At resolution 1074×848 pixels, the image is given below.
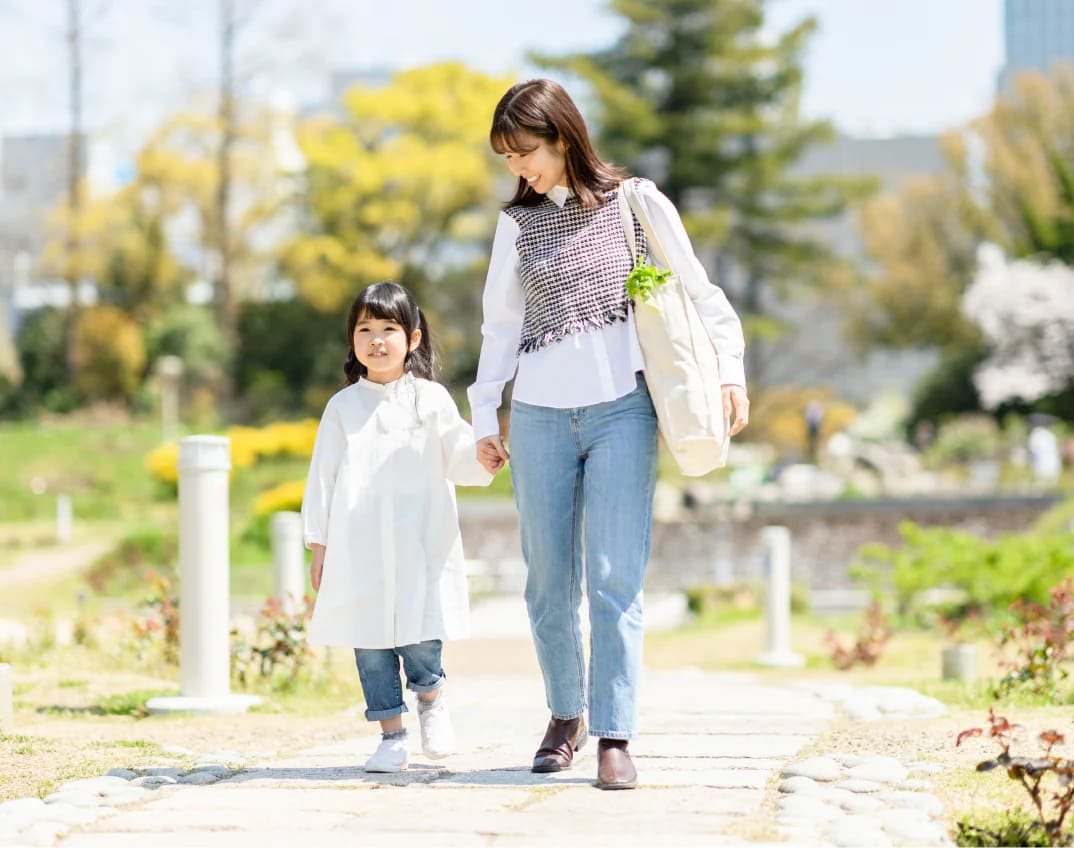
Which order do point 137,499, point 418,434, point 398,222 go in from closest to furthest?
point 418,434 < point 137,499 < point 398,222

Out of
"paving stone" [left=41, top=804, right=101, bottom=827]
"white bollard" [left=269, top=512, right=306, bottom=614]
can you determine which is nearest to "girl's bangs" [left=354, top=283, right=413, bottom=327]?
"paving stone" [left=41, top=804, right=101, bottom=827]

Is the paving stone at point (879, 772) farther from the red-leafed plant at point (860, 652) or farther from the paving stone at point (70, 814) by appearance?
the red-leafed plant at point (860, 652)

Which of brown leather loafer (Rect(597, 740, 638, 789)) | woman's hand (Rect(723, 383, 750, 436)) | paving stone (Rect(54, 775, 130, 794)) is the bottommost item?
paving stone (Rect(54, 775, 130, 794))

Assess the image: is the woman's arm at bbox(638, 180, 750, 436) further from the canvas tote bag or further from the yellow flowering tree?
the yellow flowering tree

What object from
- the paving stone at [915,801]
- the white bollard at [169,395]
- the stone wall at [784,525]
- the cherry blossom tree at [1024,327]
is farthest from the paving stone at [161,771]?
the cherry blossom tree at [1024,327]

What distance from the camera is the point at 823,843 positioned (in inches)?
128

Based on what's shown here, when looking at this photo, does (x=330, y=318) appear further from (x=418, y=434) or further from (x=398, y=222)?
(x=418, y=434)

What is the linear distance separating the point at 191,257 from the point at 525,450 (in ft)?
124

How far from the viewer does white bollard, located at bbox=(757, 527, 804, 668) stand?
35.3 feet

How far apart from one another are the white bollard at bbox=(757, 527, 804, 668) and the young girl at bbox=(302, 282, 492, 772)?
6504 mm

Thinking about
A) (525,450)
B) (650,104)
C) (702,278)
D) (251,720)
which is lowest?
Result: (251,720)

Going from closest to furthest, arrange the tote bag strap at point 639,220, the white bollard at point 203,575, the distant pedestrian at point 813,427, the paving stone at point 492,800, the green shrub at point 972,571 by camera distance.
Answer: the paving stone at point 492,800
the tote bag strap at point 639,220
the white bollard at point 203,575
the green shrub at point 972,571
the distant pedestrian at point 813,427

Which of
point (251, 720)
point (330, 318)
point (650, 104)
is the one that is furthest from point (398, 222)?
point (251, 720)

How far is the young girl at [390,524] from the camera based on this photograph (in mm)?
4324
